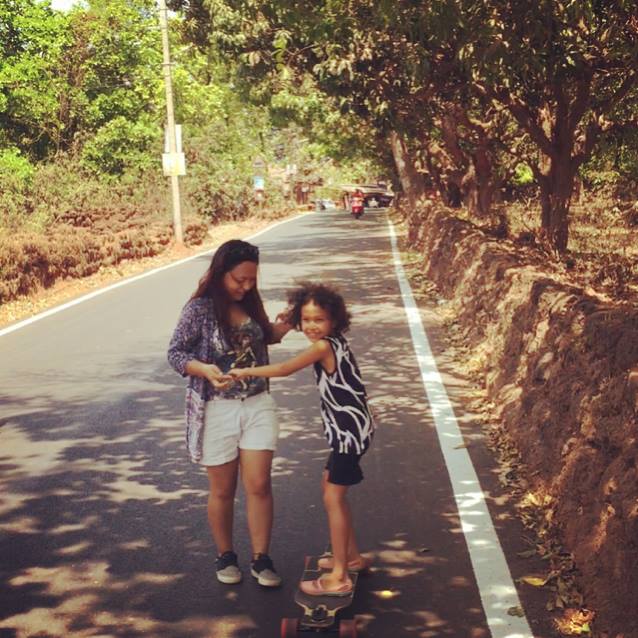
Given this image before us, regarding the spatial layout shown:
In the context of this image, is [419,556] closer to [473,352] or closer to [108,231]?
[473,352]

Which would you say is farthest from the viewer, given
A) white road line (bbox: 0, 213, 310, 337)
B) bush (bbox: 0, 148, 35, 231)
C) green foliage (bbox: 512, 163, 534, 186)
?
green foliage (bbox: 512, 163, 534, 186)

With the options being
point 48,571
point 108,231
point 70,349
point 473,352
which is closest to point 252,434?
point 48,571

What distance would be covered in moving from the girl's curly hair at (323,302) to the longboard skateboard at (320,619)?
1276mm

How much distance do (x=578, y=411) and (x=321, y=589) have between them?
2.02m

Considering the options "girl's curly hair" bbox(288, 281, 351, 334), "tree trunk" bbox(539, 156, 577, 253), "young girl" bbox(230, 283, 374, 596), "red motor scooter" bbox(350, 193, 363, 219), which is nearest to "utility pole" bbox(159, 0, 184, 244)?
"tree trunk" bbox(539, 156, 577, 253)

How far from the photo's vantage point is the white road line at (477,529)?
442 cm

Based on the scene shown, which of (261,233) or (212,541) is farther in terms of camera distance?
(261,233)

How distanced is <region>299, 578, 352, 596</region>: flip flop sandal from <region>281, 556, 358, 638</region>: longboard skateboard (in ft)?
0.05

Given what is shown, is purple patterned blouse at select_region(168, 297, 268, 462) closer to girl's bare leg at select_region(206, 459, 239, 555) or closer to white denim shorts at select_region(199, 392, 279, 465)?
white denim shorts at select_region(199, 392, 279, 465)

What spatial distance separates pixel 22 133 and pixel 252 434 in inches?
1297

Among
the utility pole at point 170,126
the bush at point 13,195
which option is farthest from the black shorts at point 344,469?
the utility pole at point 170,126

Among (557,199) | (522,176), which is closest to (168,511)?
(557,199)

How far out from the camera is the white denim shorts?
485 centimetres

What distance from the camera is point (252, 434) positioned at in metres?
4.87
